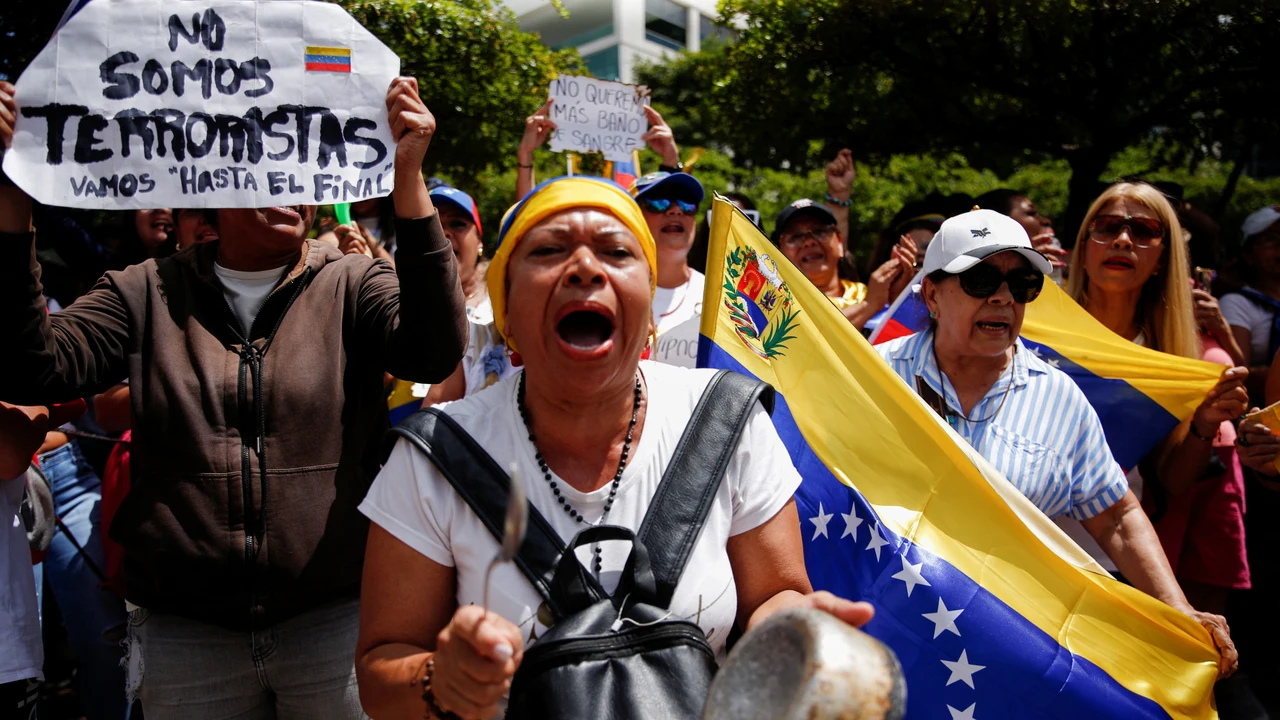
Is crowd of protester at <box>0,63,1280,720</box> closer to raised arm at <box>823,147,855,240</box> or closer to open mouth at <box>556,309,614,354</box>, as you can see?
open mouth at <box>556,309,614,354</box>

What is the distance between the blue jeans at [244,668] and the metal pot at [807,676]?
132 cm

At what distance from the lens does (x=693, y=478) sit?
1856mm

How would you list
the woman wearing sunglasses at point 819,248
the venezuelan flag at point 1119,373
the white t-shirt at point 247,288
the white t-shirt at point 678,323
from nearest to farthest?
1. the white t-shirt at point 247,288
2. the venezuelan flag at point 1119,373
3. the white t-shirt at point 678,323
4. the woman wearing sunglasses at point 819,248

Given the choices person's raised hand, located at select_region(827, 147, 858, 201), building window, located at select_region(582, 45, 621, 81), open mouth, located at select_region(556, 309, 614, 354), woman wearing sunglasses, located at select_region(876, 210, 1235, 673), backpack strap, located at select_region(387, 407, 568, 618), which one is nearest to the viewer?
backpack strap, located at select_region(387, 407, 568, 618)

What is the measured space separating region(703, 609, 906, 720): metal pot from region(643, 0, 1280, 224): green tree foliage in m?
4.99

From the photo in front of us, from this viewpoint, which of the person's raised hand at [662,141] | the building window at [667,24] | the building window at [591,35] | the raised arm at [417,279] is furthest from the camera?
the building window at [667,24]

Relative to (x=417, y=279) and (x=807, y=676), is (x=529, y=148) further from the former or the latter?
(x=807, y=676)

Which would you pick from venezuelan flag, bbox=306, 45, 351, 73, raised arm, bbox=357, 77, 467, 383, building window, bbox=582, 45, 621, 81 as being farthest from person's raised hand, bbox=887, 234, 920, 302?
building window, bbox=582, 45, 621, 81

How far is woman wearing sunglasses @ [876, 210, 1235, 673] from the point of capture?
2.85 metres

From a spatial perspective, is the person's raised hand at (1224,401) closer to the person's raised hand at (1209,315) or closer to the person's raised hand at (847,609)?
the person's raised hand at (1209,315)

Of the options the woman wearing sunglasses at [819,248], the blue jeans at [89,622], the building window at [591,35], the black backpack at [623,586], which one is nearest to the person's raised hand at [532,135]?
the woman wearing sunglasses at [819,248]

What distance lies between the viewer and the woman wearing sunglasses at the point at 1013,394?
2852 millimetres

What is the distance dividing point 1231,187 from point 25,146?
8.36 m

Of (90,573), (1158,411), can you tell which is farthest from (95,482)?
(1158,411)
